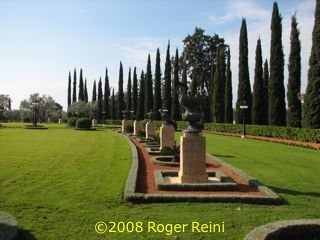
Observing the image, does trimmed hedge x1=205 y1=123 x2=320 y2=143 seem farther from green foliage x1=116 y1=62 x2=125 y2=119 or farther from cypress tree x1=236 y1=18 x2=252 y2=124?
green foliage x1=116 y1=62 x2=125 y2=119

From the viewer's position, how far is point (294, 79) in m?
34.0

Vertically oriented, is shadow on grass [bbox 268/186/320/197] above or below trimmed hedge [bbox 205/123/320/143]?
below

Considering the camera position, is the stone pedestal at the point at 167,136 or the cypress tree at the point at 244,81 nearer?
the stone pedestal at the point at 167,136

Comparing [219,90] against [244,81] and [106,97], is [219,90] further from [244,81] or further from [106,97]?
[106,97]

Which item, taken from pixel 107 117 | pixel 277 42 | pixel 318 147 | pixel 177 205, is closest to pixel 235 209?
pixel 177 205

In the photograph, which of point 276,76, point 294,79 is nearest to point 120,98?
point 276,76

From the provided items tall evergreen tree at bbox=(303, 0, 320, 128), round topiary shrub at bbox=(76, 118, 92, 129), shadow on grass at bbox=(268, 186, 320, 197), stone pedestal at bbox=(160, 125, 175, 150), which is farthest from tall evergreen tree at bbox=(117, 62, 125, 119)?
shadow on grass at bbox=(268, 186, 320, 197)

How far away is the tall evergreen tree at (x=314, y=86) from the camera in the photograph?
28.9 m

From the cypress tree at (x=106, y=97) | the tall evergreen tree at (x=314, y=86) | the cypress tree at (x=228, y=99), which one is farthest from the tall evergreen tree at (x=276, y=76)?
the cypress tree at (x=106, y=97)

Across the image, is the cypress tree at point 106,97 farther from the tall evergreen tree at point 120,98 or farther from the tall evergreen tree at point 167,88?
the tall evergreen tree at point 167,88

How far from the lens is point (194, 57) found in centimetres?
6488

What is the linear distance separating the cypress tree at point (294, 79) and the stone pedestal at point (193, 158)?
Answer: 23958mm

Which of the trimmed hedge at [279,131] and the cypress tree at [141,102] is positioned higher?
the cypress tree at [141,102]

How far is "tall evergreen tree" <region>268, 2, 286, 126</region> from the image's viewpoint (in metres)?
35.3
